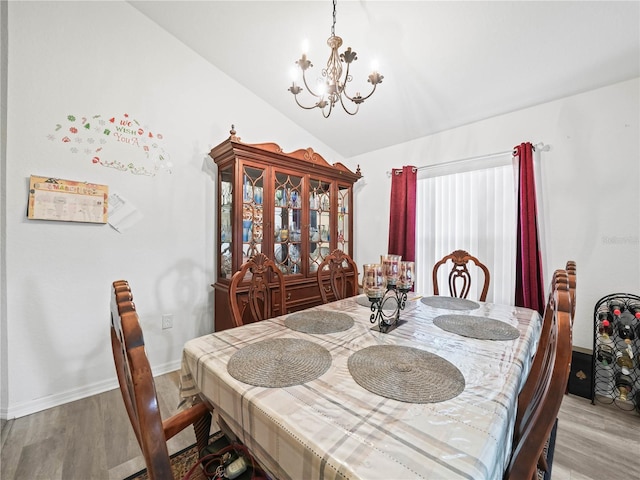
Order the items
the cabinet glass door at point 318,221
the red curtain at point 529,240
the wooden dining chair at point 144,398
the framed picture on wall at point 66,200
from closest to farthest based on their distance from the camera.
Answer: the wooden dining chair at point 144,398
the framed picture on wall at point 66,200
the red curtain at point 529,240
the cabinet glass door at point 318,221

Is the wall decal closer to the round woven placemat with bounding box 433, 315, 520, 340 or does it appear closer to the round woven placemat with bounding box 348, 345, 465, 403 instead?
the round woven placemat with bounding box 348, 345, 465, 403

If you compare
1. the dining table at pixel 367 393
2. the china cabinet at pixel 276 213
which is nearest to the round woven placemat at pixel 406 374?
the dining table at pixel 367 393

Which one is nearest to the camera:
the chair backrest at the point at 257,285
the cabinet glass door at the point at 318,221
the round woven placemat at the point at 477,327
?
the round woven placemat at the point at 477,327

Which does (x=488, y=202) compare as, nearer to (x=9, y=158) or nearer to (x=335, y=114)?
(x=335, y=114)

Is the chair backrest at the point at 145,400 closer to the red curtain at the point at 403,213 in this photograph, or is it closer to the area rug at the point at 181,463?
the area rug at the point at 181,463

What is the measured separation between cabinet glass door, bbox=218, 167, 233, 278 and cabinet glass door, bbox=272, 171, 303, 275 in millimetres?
384

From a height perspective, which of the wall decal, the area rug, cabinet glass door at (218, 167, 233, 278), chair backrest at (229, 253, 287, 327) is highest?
the wall decal

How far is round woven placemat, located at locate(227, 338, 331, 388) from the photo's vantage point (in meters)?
0.78

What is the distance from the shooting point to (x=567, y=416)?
1658 mm

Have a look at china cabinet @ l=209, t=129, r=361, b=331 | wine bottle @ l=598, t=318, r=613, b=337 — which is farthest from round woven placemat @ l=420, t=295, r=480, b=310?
china cabinet @ l=209, t=129, r=361, b=331

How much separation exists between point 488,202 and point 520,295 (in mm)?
825

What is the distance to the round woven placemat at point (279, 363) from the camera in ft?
2.55

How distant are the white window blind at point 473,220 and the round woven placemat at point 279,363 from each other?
6.74ft

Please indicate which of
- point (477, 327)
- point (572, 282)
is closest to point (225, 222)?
point (477, 327)
